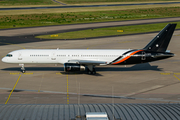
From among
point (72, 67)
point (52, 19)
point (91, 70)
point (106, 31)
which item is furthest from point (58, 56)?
point (52, 19)

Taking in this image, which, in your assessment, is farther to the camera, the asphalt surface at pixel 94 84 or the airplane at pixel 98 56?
the airplane at pixel 98 56

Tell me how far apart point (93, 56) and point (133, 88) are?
11.6 m

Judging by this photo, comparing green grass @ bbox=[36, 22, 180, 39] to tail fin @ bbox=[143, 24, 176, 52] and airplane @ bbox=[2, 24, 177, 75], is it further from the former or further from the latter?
tail fin @ bbox=[143, 24, 176, 52]

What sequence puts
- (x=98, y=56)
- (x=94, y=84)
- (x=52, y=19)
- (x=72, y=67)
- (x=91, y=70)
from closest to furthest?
1. (x=94, y=84)
2. (x=72, y=67)
3. (x=91, y=70)
4. (x=98, y=56)
5. (x=52, y=19)

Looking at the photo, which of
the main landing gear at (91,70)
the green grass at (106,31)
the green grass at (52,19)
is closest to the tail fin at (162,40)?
the main landing gear at (91,70)

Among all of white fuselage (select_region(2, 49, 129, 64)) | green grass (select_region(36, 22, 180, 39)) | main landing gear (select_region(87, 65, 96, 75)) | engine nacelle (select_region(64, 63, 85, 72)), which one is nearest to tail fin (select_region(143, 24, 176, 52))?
white fuselage (select_region(2, 49, 129, 64))

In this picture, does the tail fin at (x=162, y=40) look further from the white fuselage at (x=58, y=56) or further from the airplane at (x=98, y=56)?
the white fuselage at (x=58, y=56)

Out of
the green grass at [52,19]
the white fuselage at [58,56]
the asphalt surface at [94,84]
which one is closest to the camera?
the asphalt surface at [94,84]

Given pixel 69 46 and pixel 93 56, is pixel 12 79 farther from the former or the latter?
pixel 69 46

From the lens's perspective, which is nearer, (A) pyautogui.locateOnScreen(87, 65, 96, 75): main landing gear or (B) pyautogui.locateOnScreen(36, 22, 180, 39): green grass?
(A) pyautogui.locateOnScreen(87, 65, 96, 75): main landing gear

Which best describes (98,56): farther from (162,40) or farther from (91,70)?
(162,40)

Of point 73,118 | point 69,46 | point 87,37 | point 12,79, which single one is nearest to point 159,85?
point 12,79

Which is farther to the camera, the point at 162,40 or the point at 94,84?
the point at 162,40

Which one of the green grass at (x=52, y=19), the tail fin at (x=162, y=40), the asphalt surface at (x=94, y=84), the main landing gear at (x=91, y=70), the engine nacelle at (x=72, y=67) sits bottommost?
the asphalt surface at (x=94, y=84)
